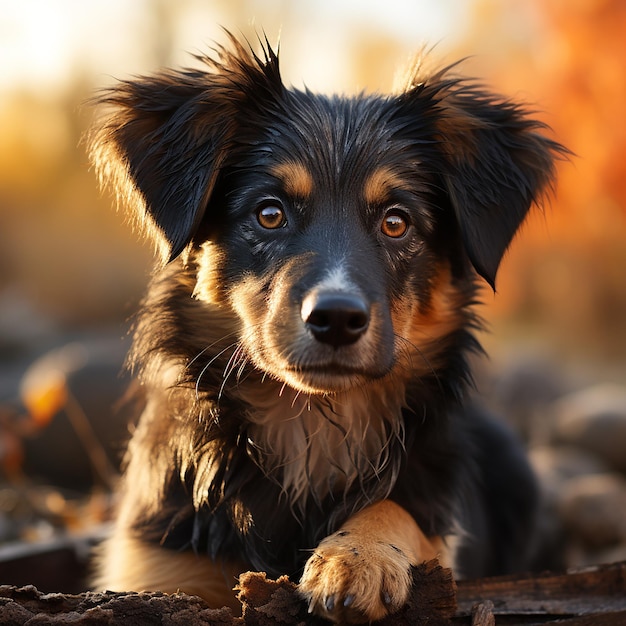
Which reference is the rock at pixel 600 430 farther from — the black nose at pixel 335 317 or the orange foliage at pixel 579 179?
the black nose at pixel 335 317

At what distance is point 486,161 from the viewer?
3.48 meters

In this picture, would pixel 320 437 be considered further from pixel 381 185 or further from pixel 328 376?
pixel 381 185

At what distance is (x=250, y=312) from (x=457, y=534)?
1.35 meters

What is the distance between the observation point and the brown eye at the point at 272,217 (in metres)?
3.20

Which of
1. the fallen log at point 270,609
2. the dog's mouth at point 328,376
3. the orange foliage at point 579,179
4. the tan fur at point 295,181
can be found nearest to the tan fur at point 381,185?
the tan fur at point 295,181

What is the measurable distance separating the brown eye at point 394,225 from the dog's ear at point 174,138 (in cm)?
70

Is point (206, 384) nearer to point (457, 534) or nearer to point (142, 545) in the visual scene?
point (142, 545)

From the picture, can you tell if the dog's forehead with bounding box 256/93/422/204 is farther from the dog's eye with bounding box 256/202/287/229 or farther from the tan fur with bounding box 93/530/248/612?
the tan fur with bounding box 93/530/248/612

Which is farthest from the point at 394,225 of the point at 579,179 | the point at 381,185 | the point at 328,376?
the point at 579,179

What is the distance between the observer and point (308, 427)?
3.45 meters

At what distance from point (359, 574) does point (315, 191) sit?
4.85ft

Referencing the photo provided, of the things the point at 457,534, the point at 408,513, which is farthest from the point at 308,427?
the point at 457,534

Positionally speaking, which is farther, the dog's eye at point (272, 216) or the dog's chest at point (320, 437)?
the dog's chest at point (320, 437)

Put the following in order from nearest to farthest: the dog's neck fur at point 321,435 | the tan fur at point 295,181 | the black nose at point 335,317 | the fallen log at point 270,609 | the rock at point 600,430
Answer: the fallen log at point 270,609 → the black nose at point 335,317 → the tan fur at point 295,181 → the dog's neck fur at point 321,435 → the rock at point 600,430
